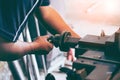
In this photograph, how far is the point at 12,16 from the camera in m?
1.07

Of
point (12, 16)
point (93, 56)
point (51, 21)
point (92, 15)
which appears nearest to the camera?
point (93, 56)

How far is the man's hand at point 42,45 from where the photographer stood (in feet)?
3.58

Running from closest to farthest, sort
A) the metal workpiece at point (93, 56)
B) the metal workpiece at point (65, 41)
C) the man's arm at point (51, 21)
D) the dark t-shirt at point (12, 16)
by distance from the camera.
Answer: the metal workpiece at point (93, 56)
the metal workpiece at point (65, 41)
the dark t-shirt at point (12, 16)
the man's arm at point (51, 21)

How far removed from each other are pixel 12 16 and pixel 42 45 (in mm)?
174

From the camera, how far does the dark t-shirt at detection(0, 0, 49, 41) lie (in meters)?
1.04

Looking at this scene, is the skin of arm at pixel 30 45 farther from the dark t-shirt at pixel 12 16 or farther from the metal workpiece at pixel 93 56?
the metal workpiece at pixel 93 56

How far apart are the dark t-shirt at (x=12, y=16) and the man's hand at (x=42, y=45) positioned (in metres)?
0.10

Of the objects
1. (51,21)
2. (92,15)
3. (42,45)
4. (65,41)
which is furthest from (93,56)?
(92,15)

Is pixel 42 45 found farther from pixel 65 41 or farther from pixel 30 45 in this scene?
pixel 65 41

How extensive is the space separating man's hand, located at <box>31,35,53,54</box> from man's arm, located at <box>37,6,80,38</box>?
0.43 ft

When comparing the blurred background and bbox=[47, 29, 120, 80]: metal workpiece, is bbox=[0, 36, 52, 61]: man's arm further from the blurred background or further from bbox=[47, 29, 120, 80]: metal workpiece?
the blurred background

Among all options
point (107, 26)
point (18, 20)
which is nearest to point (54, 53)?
point (107, 26)

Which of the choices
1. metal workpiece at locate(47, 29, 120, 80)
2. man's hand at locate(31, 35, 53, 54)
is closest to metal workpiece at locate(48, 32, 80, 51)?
metal workpiece at locate(47, 29, 120, 80)

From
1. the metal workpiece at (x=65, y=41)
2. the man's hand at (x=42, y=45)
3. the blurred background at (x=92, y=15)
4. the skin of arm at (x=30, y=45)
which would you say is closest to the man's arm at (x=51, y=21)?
the skin of arm at (x=30, y=45)
